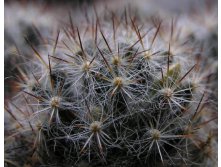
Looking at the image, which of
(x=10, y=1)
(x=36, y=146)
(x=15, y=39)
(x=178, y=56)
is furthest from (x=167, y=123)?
(x=10, y=1)

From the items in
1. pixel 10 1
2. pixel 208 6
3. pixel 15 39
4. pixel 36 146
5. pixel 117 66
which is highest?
pixel 10 1

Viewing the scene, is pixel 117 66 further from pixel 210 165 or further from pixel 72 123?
pixel 210 165

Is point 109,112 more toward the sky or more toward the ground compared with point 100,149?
more toward the sky

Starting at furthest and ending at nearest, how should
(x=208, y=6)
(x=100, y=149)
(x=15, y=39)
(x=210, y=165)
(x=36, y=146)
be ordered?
1. (x=208, y=6)
2. (x=15, y=39)
3. (x=210, y=165)
4. (x=36, y=146)
5. (x=100, y=149)

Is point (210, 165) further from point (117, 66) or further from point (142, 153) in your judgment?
point (117, 66)

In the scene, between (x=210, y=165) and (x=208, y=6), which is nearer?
(x=210, y=165)

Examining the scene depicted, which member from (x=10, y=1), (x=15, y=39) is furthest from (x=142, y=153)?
(x=10, y=1)

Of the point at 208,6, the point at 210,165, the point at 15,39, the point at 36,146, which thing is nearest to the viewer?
the point at 36,146
